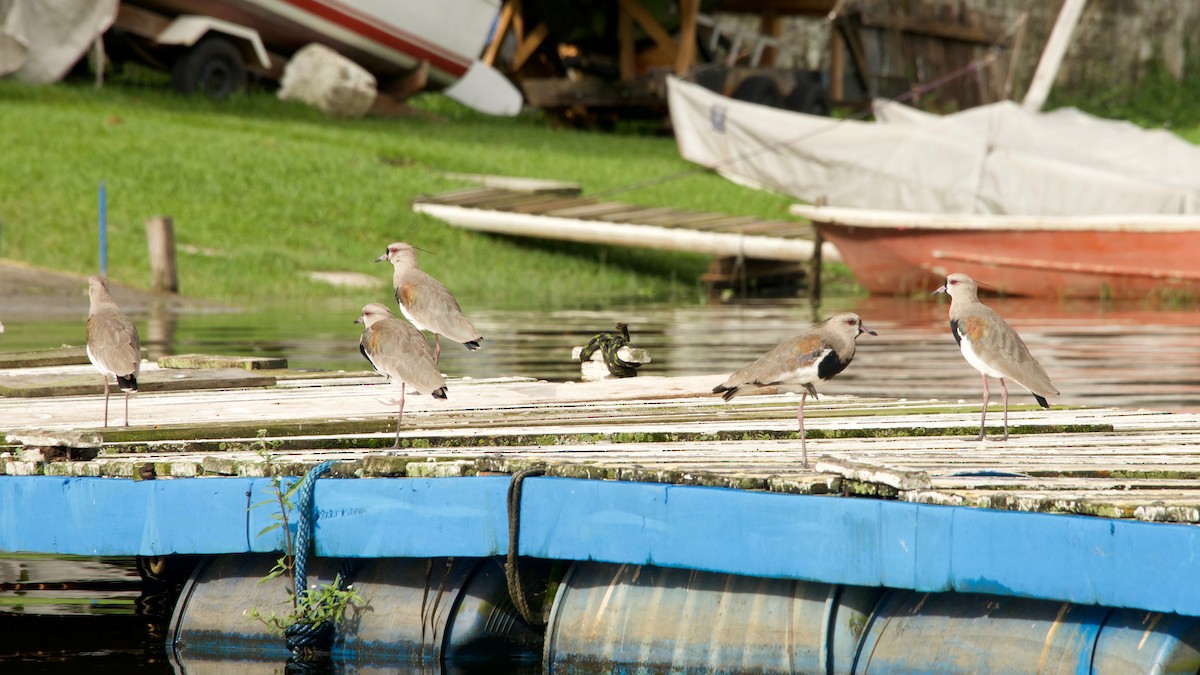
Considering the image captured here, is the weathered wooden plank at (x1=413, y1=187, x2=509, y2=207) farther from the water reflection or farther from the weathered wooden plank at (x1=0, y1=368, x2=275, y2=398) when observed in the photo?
the weathered wooden plank at (x1=0, y1=368, x2=275, y2=398)

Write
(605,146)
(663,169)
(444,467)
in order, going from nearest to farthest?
(444,467)
(663,169)
(605,146)

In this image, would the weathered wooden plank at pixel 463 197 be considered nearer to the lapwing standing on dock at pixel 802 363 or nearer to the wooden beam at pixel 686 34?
the wooden beam at pixel 686 34

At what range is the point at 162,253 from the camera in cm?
1978

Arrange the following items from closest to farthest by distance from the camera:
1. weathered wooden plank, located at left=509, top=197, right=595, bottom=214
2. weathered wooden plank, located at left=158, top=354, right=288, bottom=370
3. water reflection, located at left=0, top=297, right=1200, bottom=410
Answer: weathered wooden plank, located at left=158, top=354, right=288, bottom=370 < water reflection, located at left=0, top=297, right=1200, bottom=410 < weathered wooden plank, located at left=509, top=197, right=595, bottom=214

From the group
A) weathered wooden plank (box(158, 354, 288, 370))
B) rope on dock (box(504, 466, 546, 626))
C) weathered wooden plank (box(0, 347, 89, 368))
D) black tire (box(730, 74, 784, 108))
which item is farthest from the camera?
black tire (box(730, 74, 784, 108))

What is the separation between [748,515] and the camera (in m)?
5.57

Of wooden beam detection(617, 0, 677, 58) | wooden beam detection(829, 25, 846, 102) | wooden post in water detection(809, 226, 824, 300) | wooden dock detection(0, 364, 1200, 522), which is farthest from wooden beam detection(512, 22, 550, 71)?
wooden dock detection(0, 364, 1200, 522)

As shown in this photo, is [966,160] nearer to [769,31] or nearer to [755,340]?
[755,340]

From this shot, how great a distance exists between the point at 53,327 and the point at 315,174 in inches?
347

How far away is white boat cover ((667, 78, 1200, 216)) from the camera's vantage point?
23.0 m

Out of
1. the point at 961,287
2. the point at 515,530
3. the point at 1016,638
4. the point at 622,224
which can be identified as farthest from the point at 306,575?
the point at 622,224

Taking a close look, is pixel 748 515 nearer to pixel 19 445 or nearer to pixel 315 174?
pixel 19 445

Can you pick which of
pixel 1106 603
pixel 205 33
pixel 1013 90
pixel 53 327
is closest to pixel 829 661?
pixel 1106 603

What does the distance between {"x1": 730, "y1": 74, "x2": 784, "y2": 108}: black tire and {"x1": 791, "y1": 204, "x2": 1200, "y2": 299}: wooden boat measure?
11188mm
